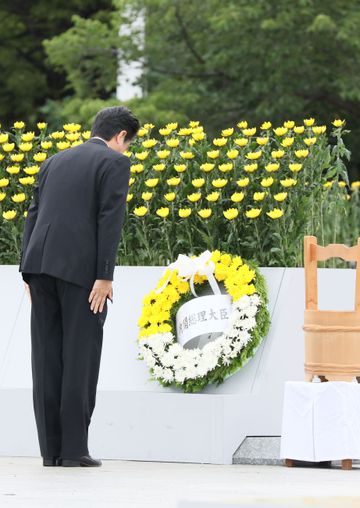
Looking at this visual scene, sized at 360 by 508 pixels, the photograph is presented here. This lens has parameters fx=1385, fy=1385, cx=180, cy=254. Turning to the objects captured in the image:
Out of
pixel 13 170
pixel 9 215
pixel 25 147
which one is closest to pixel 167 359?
pixel 9 215

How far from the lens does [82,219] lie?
21.8 ft

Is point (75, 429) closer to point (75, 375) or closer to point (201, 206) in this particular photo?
point (75, 375)

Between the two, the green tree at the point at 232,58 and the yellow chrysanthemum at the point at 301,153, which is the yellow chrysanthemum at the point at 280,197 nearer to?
the yellow chrysanthemum at the point at 301,153

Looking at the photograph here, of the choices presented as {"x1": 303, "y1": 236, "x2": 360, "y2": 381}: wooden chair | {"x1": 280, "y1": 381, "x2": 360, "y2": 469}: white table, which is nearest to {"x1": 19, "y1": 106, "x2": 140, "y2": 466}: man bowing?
{"x1": 280, "y1": 381, "x2": 360, "y2": 469}: white table

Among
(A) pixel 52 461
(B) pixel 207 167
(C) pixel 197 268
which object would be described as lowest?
(A) pixel 52 461

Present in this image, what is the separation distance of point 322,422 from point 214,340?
932 mm

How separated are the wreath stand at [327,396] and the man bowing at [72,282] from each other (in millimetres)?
1011

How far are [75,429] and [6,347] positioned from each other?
157 centimetres

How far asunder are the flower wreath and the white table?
58 cm

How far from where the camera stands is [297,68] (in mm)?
20891

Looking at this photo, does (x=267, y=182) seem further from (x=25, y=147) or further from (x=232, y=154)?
(x=25, y=147)

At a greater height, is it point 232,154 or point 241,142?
point 241,142

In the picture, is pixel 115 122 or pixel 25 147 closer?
pixel 115 122

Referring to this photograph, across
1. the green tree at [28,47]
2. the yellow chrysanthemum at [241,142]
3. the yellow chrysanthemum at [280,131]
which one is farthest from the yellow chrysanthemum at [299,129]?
the green tree at [28,47]
